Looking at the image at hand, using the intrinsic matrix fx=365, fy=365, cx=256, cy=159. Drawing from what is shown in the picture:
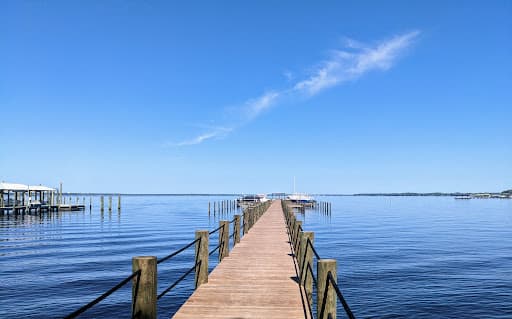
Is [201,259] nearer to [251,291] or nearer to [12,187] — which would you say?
[251,291]

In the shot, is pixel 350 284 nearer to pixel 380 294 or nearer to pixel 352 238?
pixel 380 294

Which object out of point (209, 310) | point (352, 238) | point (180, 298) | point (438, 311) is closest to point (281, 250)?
point (180, 298)

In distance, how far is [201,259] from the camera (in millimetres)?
9250

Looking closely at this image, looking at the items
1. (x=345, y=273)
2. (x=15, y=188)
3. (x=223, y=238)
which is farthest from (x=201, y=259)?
(x=15, y=188)

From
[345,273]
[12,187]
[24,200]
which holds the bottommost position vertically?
[345,273]

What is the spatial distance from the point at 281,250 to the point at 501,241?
1116 inches

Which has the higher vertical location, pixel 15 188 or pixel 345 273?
pixel 15 188

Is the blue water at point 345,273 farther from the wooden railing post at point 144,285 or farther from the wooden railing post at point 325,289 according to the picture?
the wooden railing post at point 325,289

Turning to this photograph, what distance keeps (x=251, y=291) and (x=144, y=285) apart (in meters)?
3.64

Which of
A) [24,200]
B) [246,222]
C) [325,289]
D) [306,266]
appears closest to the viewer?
[325,289]

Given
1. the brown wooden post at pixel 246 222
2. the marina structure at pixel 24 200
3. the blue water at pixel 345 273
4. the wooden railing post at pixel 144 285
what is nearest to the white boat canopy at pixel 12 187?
the marina structure at pixel 24 200

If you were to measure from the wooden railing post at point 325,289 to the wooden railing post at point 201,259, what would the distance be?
399 cm

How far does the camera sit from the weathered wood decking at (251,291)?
706 cm

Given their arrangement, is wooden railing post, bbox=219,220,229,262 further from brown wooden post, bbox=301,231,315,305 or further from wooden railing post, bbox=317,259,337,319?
wooden railing post, bbox=317,259,337,319
